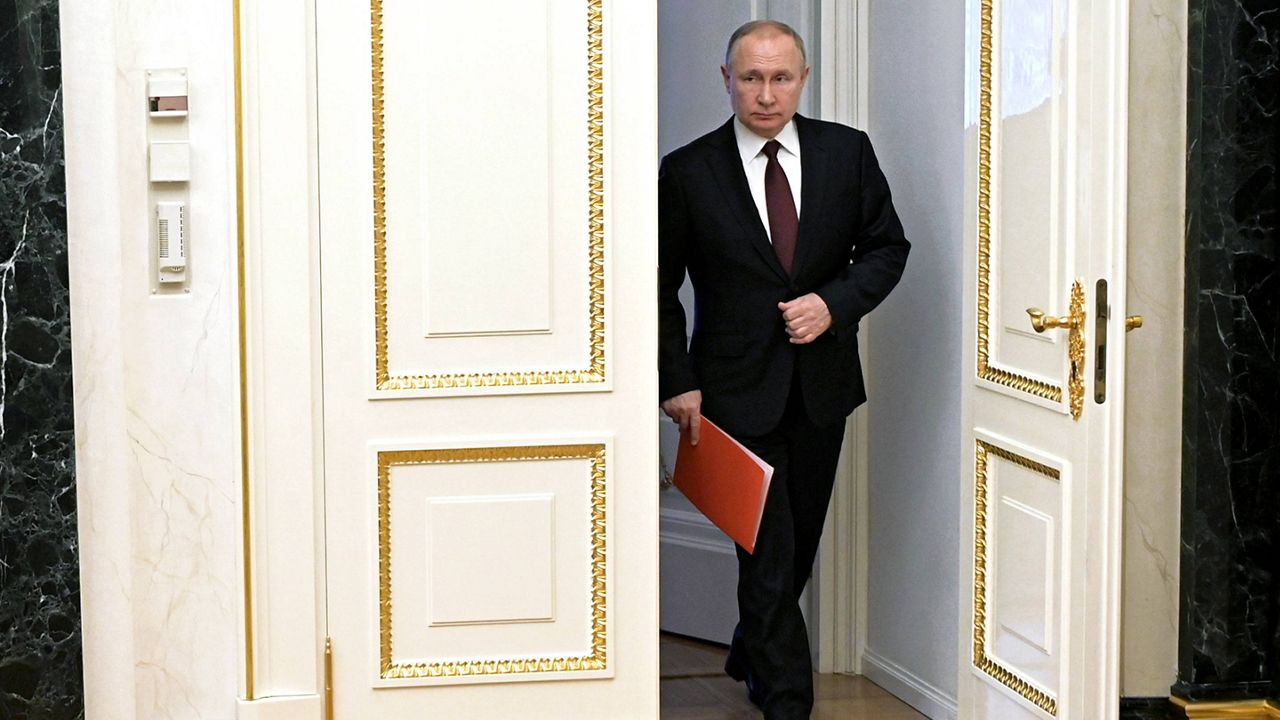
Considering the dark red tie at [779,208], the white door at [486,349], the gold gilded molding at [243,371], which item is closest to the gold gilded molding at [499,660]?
the white door at [486,349]

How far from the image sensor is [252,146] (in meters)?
2.90

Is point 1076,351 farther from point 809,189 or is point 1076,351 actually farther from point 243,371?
point 243,371

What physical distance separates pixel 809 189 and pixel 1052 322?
0.85 metres

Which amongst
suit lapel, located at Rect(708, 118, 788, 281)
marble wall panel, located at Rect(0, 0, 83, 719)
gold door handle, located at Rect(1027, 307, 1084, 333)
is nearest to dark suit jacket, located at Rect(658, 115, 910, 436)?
suit lapel, located at Rect(708, 118, 788, 281)

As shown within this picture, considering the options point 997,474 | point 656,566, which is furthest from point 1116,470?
point 656,566

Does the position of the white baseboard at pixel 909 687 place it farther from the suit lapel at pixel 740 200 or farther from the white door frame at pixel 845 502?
the suit lapel at pixel 740 200

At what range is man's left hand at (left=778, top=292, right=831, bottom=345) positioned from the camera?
3266 millimetres

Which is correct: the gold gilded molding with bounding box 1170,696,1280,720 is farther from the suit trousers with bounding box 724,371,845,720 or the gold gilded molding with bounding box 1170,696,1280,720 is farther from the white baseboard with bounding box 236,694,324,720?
the white baseboard with bounding box 236,694,324,720

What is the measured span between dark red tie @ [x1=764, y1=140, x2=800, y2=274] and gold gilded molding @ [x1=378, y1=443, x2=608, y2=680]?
0.65m

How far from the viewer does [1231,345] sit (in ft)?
9.69

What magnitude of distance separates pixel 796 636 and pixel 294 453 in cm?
117

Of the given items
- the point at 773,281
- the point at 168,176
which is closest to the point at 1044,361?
the point at 773,281

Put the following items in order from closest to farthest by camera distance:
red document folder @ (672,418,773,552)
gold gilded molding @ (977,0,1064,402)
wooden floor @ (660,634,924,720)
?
gold gilded molding @ (977,0,1064,402) < red document folder @ (672,418,773,552) < wooden floor @ (660,634,924,720)

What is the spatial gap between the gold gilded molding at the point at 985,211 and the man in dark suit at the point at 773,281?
1.21 ft
